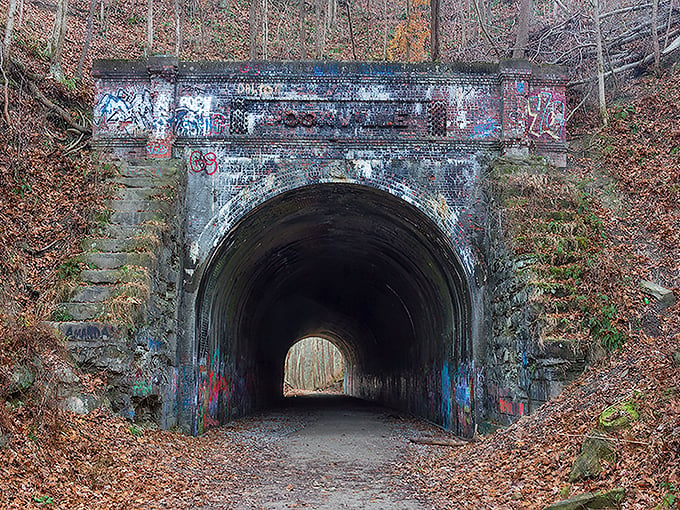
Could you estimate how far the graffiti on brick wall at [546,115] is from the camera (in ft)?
48.8

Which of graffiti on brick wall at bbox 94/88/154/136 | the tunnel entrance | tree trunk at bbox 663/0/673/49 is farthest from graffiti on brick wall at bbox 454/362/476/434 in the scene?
the tunnel entrance

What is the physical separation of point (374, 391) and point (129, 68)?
65.7ft

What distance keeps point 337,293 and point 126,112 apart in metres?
13.0

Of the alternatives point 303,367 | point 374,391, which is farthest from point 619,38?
point 303,367

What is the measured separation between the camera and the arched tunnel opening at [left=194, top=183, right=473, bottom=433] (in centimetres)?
1454

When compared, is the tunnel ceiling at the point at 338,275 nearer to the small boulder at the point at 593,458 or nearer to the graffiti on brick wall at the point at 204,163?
the graffiti on brick wall at the point at 204,163

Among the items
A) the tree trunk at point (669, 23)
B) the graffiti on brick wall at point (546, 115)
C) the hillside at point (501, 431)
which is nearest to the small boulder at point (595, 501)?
the hillside at point (501, 431)

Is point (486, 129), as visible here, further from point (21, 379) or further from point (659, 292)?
point (21, 379)

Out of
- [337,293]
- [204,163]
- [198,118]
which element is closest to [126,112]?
[198,118]

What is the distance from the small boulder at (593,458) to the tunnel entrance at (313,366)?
43.5 meters

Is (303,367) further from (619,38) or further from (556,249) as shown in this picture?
(556,249)

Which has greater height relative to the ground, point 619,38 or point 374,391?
point 619,38

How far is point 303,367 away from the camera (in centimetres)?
5188

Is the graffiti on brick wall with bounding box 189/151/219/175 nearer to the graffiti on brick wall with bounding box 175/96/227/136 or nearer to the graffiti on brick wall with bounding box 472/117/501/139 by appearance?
the graffiti on brick wall with bounding box 175/96/227/136
